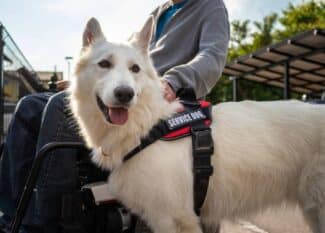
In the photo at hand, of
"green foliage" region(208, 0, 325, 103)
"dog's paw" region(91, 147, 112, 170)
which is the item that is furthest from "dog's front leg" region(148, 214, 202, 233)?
"green foliage" region(208, 0, 325, 103)

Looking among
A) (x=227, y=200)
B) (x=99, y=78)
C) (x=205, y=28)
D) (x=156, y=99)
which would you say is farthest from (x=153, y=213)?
(x=205, y=28)

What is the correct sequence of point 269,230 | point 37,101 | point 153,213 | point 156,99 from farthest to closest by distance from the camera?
point 269,230 → point 37,101 → point 156,99 → point 153,213

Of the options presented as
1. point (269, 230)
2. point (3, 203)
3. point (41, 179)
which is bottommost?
point (269, 230)

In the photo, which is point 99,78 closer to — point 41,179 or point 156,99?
point 156,99

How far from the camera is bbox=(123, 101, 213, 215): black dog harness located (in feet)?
8.75

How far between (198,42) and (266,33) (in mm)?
42179

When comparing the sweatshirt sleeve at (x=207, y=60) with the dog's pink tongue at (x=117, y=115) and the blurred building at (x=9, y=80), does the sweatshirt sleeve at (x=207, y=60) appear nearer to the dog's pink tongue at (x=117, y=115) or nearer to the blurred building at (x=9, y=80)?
the dog's pink tongue at (x=117, y=115)

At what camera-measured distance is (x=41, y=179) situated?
9.35ft

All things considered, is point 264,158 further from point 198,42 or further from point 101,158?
point 198,42

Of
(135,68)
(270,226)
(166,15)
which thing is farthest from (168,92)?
(270,226)

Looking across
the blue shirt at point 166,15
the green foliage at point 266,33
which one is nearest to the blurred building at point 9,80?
the blue shirt at point 166,15

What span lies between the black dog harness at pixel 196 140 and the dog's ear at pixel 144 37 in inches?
21.8

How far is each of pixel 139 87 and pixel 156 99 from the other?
0.59 ft

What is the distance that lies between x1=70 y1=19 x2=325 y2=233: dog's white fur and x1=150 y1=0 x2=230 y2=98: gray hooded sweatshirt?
1.11 feet
